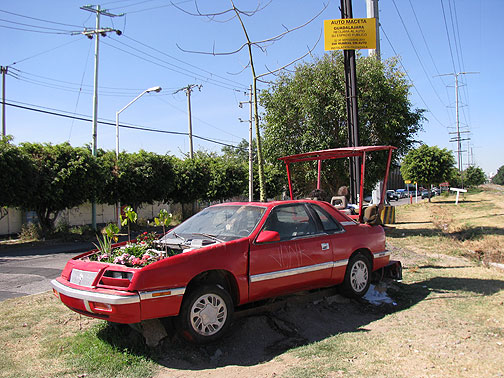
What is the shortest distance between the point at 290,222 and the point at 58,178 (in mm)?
15056

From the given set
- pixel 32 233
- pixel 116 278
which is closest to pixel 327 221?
pixel 116 278

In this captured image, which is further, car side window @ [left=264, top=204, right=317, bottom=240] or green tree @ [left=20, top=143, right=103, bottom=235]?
green tree @ [left=20, top=143, right=103, bottom=235]

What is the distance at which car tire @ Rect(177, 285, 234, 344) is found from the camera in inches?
176

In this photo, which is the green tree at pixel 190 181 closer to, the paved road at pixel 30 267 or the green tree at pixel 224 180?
the green tree at pixel 224 180

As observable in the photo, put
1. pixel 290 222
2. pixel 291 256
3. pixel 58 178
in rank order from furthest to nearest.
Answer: pixel 58 178
pixel 290 222
pixel 291 256

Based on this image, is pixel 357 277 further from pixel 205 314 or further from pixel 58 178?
pixel 58 178

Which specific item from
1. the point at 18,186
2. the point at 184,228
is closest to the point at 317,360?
the point at 184,228

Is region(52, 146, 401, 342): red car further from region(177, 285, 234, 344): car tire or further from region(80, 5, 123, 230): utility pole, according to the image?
region(80, 5, 123, 230): utility pole

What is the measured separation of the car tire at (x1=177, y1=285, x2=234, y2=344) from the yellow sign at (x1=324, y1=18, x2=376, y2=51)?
8328 mm

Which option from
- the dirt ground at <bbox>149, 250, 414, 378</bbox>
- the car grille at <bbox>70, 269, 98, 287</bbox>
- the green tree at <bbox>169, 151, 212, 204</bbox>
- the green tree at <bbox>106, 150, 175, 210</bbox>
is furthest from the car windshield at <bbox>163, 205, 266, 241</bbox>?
the green tree at <bbox>169, 151, 212, 204</bbox>

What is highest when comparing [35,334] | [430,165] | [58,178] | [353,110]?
[430,165]

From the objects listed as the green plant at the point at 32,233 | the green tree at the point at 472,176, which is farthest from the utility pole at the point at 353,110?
the green tree at the point at 472,176

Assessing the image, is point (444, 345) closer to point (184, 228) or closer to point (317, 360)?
point (317, 360)

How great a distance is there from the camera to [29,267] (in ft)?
37.4
